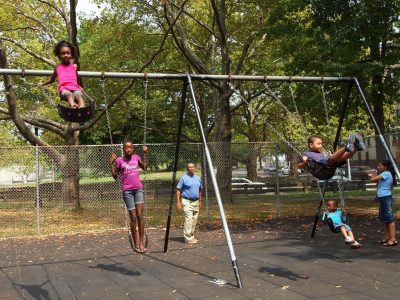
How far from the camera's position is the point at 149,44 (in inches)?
885

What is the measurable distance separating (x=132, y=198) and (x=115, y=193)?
722cm

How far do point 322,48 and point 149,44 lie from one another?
1096 centimetres

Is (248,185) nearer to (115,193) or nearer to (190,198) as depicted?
(115,193)

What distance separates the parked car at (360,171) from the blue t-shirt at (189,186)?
9.46m

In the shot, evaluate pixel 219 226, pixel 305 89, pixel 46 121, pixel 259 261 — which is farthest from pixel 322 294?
pixel 46 121

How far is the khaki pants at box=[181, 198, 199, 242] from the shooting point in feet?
32.5

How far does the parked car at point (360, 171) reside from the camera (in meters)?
17.8

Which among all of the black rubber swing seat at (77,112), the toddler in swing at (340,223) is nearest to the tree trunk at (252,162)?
the toddler in swing at (340,223)

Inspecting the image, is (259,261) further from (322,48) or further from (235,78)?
(322,48)

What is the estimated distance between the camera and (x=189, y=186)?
998 cm

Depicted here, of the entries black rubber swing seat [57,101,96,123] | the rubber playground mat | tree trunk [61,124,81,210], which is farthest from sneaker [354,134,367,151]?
tree trunk [61,124,81,210]

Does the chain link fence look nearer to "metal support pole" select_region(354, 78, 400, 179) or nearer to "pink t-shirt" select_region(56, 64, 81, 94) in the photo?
"metal support pole" select_region(354, 78, 400, 179)

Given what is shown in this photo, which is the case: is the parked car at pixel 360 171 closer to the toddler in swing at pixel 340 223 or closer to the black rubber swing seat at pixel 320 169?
the toddler in swing at pixel 340 223

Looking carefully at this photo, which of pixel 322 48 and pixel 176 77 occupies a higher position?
pixel 322 48
